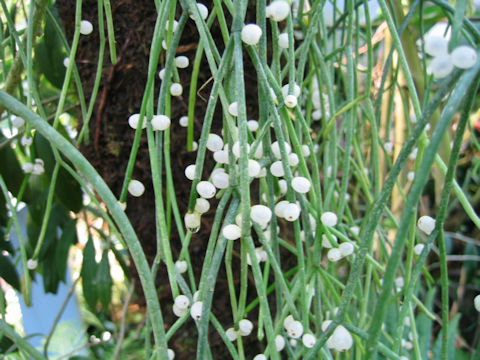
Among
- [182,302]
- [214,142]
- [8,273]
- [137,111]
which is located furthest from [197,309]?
[8,273]

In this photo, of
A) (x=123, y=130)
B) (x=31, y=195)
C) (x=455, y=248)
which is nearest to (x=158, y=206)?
(x=123, y=130)

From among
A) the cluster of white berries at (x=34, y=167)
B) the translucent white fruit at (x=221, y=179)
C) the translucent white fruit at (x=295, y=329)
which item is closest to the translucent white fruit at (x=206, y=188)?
the translucent white fruit at (x=221, y=179)

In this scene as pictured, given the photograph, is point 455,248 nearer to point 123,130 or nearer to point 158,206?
point 123,130

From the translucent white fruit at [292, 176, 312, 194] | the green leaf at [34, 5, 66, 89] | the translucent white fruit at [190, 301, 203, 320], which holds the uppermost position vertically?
the green leaf at [34, 5, 66, 89]

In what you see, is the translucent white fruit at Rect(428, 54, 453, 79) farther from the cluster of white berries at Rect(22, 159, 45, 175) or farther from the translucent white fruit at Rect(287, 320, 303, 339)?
the cluster of white berries at Rect(22, 159, 45, 175)

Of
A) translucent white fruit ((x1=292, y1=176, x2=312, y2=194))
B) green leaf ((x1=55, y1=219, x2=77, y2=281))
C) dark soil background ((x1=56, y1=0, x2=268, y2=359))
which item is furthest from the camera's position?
green leaf ((x1=55, y1=219, x2=77, y2=281))

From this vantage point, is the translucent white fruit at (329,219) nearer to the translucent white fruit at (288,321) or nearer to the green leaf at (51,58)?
the translucent white fruit at (288,321)

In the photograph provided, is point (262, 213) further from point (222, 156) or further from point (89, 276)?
point (89, 276)

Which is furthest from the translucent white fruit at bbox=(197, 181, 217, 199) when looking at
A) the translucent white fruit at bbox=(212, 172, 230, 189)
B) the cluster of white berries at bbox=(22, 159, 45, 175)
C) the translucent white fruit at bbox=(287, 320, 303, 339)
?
the cluster of white berries at bbox=(22, 159, 45, 175)
